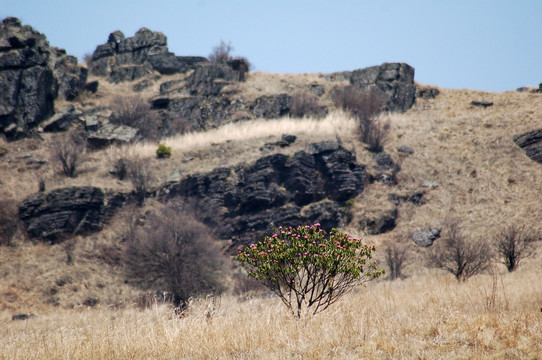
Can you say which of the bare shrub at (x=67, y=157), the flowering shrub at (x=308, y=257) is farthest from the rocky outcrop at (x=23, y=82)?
the flowering shrub at (x=308, y=257)

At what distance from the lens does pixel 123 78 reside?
6675 centimetres

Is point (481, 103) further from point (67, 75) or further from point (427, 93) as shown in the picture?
point (67, 75)

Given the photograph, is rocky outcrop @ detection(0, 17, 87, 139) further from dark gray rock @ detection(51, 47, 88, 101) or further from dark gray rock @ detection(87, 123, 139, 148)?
dark gray rock @ detection(87, 123, 139, 148)

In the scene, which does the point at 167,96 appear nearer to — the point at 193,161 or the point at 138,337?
the point at 193,161

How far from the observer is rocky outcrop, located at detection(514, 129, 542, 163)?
39938mm

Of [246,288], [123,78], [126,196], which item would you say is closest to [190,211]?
[126,196]

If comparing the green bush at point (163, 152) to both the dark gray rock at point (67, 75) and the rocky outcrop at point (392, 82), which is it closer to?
the dark gray rock at point (67, 75)

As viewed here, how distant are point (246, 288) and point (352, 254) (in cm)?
1802

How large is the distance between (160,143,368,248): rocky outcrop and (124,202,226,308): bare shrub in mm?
6798

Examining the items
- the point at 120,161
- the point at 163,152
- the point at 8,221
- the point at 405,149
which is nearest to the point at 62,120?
the point at 120,161

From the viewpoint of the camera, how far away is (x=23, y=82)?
47719 millimetres

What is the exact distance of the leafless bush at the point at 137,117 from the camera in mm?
49469

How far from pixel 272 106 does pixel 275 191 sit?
20498mm

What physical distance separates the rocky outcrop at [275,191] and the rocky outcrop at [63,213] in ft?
19.1
